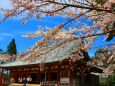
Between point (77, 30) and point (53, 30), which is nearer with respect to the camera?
point (53, 30)

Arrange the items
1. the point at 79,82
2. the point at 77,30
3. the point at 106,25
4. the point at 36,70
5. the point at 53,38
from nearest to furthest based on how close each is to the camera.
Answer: the point at 53,38, the point at 77,30, the point at 106,25, the point at 79,82, the point at 36,70

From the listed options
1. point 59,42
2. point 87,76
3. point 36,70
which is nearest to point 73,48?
point 59,42

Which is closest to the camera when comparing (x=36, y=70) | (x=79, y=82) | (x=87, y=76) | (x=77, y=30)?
(x=77, y=30)

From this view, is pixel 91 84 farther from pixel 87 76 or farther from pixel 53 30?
pixel 53 30

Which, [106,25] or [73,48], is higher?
[106,25]

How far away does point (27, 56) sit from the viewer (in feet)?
20.6

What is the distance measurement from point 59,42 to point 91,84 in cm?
2405

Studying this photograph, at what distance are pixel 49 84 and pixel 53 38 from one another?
21.9 m

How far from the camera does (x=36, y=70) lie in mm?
34812

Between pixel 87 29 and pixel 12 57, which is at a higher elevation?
pixel 87 29

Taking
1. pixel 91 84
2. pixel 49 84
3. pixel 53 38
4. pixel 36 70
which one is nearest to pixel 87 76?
A: pixel 91 84

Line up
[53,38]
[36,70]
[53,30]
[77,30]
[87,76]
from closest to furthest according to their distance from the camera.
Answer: [53,30] → [53,38] → [77,30] → [87,76] → [36,70]

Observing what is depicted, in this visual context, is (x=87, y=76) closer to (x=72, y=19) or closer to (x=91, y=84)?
(x=91, y=84)

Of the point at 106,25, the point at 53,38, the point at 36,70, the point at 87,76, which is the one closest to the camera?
the point at 53,38
